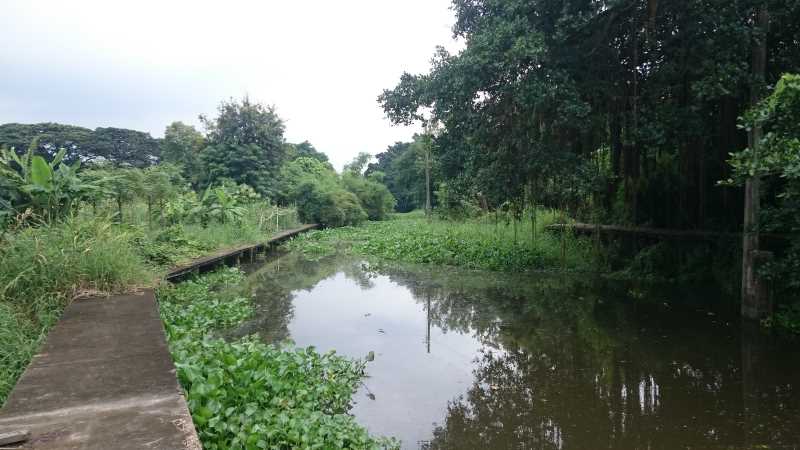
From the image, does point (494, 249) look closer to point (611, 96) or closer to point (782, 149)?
point (611, 96)

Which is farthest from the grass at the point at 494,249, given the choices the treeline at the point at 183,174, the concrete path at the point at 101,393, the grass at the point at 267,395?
the concrete path at the point at 101,393

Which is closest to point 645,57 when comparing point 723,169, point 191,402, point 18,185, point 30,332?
point 723,169

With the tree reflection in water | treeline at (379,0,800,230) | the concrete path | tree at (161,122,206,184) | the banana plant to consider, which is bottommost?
the tree reflection in water

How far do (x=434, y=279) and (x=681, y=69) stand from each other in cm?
601

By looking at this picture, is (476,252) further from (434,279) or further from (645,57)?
(645,57)

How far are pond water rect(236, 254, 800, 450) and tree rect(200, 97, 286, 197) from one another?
16.1 metres

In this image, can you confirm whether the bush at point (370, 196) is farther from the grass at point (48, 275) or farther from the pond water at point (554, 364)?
the grass at point (48, 275)

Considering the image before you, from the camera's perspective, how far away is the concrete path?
7.53ft

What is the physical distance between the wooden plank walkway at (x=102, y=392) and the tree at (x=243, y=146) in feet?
68.1

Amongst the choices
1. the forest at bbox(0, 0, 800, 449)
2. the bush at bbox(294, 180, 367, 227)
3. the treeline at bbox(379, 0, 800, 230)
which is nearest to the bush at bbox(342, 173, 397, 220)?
the bush at bbox(294, 180, 367, 227)

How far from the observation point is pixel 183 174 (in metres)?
27.3

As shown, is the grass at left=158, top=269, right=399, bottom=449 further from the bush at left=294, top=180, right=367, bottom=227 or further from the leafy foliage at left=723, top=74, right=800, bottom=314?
the bush at left=294, top=180, right=367, bottom=227

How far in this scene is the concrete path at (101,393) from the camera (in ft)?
7.53

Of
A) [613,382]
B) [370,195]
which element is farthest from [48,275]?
[370,195]
